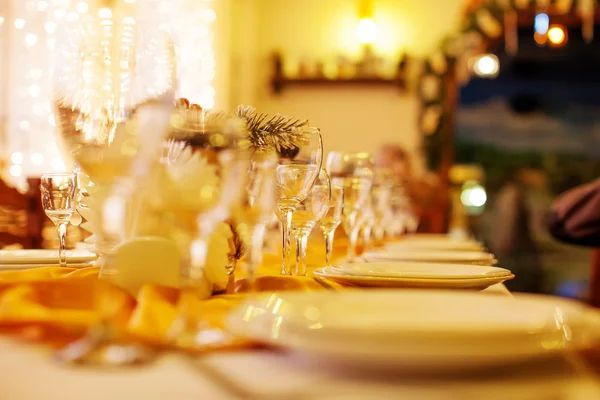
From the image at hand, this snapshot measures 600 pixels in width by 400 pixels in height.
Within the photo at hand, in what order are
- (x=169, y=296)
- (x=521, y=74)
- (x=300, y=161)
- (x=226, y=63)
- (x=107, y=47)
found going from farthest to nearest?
(x=521, y=74) < (x=226, y=63) < (x=300, y=161) < (x=107, y=47) < (x=169, y=296)

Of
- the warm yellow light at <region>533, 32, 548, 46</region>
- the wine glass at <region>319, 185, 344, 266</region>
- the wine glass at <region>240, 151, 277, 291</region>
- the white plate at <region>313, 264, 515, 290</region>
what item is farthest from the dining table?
the warm yellow light at <region>533, 32, 548, 46</region>

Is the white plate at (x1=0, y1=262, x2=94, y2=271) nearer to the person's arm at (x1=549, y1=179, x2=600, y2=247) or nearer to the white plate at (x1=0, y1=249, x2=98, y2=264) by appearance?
the white plate at (x1=0, y1=249, x2=98, y2=264)

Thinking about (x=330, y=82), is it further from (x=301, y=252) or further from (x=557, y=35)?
(x=301, y=252)

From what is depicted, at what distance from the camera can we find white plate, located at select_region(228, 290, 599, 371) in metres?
0.54

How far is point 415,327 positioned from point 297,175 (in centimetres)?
59

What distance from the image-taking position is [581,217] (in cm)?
270

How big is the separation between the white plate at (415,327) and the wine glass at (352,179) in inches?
31.9

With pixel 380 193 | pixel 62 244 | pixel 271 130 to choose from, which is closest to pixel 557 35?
pixel 380 193

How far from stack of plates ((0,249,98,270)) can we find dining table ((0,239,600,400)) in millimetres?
618

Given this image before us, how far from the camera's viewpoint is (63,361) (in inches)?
23.3

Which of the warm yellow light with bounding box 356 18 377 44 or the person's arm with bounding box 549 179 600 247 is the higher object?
the warm yellow light with bounding box 356 18 377 44

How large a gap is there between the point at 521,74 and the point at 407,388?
706 cm

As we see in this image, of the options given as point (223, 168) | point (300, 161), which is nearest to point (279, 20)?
point (300, 161)

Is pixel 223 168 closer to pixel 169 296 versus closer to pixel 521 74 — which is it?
pixel 169 296
